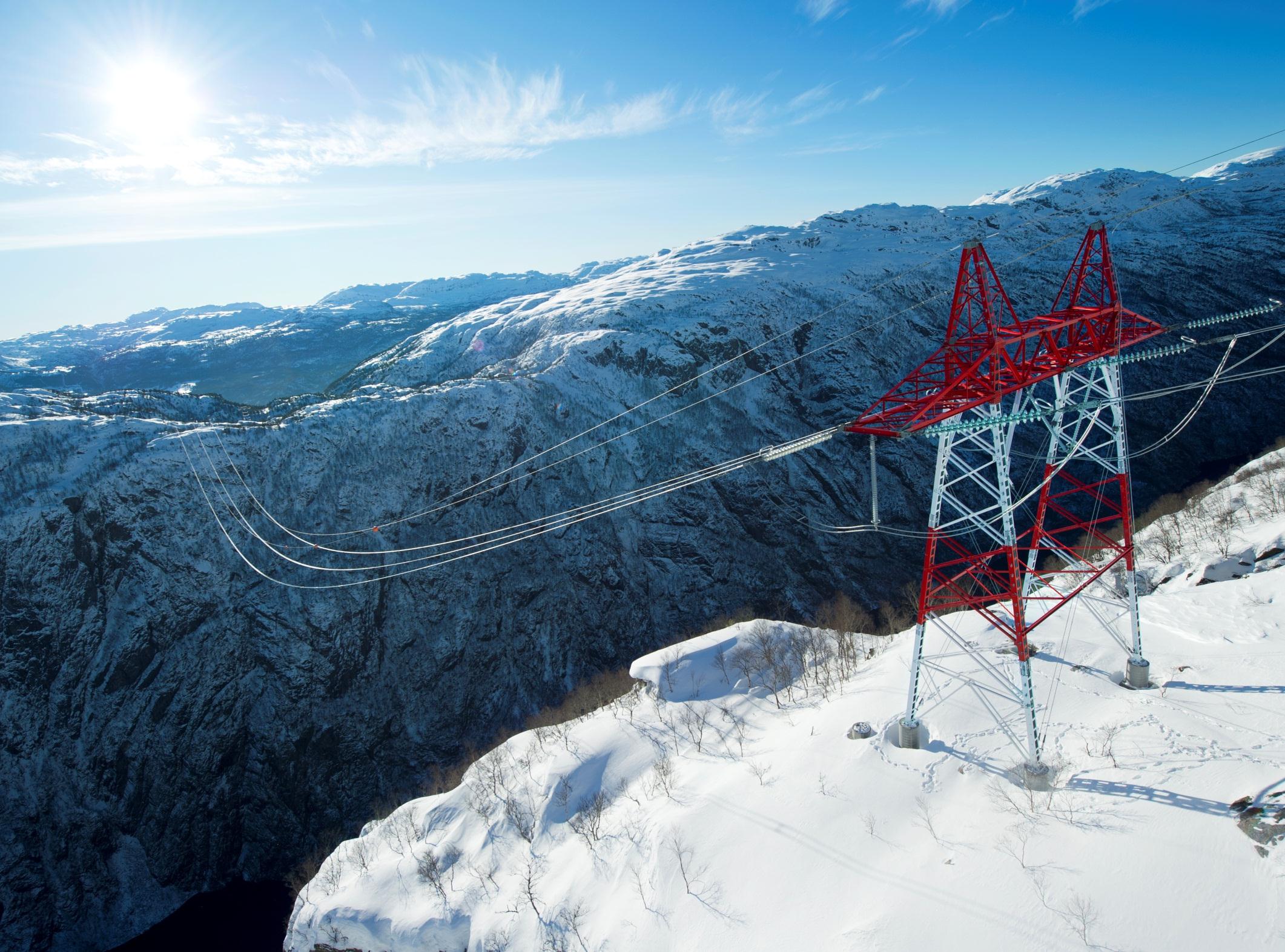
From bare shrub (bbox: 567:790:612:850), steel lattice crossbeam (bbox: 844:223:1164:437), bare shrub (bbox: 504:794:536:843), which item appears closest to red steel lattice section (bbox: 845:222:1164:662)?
steel lattice crossbeam (bbox: 844:223:1164:437)

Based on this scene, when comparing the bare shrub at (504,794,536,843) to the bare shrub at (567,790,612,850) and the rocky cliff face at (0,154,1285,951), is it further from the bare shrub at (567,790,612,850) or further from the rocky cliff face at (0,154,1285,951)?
the rocky cliff face at (0,154,1285,951)

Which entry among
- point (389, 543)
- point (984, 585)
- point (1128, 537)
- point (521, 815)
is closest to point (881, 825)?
point (984, 585)

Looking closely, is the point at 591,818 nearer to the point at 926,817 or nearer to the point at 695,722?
the point at 695,722

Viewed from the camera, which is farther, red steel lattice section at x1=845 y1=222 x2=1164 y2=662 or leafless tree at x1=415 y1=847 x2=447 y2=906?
leafless tree at x1=415 y1=847 x2=447 y2=906

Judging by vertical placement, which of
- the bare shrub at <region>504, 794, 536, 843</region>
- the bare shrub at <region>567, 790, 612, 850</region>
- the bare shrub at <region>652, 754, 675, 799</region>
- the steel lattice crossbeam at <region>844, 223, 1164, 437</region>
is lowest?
the bare shrub at <region>504, 794, 536, 843</region>

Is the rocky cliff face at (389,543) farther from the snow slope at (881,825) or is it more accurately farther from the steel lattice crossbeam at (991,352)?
the snow slope at (881,825)

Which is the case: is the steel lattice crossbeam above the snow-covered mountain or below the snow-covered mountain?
below

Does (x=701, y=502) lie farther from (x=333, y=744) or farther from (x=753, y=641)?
(x=333, y=744)
